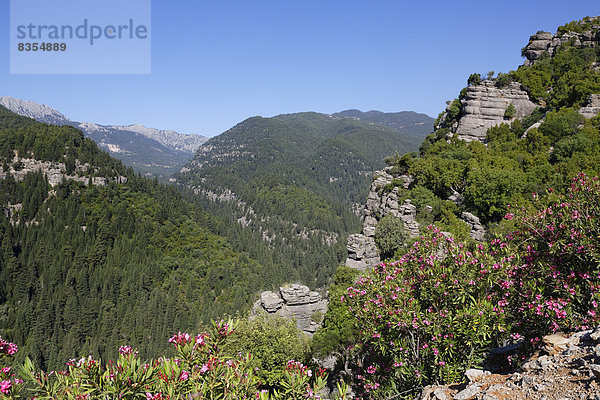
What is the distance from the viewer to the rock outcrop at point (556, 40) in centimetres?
7506

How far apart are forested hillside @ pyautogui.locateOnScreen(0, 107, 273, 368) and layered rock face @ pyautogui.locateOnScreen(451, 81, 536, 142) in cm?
6513

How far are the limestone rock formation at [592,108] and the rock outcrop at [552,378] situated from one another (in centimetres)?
6584

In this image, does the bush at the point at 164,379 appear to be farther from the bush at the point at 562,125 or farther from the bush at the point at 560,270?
the bush at the point at 562,125

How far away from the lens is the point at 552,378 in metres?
10.6

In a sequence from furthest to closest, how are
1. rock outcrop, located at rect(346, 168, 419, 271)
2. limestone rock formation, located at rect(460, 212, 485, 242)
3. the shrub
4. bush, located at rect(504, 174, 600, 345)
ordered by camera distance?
rock outcrop, located at rect(346, 168, 419, 271), limestone rock formation, located at rect(460, 212, 485, 242), the shrub, bush, located at rect(504, 174, 600, 345)

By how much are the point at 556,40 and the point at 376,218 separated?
65.9 m

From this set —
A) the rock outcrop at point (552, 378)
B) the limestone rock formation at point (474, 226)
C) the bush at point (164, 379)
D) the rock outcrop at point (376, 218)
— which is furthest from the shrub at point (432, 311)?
the limestone rock formation at point (474, 226)

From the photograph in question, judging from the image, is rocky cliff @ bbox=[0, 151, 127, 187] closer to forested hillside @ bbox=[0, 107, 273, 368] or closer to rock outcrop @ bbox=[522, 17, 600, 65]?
forested hillside @ bbox=[0, 107, 273, 368]

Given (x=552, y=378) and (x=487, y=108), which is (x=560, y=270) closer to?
(x=552, y=378)

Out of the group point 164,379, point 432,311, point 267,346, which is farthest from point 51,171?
point 432,311

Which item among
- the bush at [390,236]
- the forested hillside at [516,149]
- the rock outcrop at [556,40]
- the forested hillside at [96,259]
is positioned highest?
the rock outcrop at [556,40]

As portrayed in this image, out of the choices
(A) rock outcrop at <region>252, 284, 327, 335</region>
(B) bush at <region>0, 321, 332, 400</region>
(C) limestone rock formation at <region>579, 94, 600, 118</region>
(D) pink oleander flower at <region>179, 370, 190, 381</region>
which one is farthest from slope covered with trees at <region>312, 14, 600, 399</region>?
(C) limestone rock formation at <region>579, 94, 600, 118</region>

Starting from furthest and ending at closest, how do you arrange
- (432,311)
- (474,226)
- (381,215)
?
(381,215), (474,226), (432,311)

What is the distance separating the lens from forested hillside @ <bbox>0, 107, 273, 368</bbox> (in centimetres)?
9875
